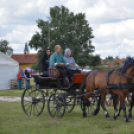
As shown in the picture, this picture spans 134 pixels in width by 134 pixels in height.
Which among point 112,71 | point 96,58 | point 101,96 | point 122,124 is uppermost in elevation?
point 96,58

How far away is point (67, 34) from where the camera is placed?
41.0 m

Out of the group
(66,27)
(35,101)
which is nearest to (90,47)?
(66,27)

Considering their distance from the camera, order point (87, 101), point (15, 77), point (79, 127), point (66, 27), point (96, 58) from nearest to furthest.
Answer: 1. point (79, 127)
2. point (87, 101)
3. point (15, 77)
4. point (66, 27)
5. point (96, 58)

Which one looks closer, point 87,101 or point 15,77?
point 87,101

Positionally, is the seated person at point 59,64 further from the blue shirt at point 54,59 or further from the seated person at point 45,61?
the seated person at point 45,61

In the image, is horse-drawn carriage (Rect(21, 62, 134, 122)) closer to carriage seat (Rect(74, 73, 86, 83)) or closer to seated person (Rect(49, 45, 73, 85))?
carriage seat (Rect(74, 73, 86, 83))

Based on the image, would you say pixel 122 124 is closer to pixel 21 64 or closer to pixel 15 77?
pixel 15 77

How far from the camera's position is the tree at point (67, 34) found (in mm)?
41000

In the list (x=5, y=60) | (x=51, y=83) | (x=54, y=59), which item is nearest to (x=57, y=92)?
(x=51, y=83)

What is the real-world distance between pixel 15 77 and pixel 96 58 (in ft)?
76.9

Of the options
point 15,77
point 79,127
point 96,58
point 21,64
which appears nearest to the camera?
point 79,127

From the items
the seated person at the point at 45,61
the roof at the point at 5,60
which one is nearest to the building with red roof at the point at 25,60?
the roof at the point at 5,60

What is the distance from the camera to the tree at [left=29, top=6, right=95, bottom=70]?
41.0 metres

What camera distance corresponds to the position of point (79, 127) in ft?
21.2
